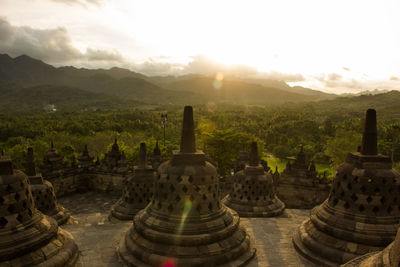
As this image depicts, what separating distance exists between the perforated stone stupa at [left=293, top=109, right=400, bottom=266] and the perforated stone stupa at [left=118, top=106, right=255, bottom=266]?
2.37m

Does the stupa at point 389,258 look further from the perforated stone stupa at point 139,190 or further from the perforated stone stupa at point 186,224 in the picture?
the perforated stone stupa at point 139,190

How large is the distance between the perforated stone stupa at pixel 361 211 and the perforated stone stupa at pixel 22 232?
7.55 metres

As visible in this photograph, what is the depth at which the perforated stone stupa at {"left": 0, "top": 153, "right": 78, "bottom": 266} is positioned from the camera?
6.20 m

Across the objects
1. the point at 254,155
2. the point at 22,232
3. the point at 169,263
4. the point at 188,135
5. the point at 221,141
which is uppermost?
the point at 188,135

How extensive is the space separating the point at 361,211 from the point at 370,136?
2.42m

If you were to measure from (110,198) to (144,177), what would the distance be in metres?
13.9

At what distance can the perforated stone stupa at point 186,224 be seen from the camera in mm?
7379

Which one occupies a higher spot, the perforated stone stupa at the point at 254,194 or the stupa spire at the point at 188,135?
the stupa spire at the point at 188,135

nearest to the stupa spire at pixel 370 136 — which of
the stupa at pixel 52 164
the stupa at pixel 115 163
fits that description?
the stupa at pixel 115 163

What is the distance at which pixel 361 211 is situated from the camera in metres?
8.13

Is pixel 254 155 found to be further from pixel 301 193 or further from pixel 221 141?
pixel 221 141

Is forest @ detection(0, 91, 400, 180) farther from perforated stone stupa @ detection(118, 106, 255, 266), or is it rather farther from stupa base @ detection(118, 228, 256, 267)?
stupa base @ detection(118, 228, 256, 267)

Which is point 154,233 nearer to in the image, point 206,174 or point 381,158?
point 206,174

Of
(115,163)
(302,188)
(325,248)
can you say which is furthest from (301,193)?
(115,163)
